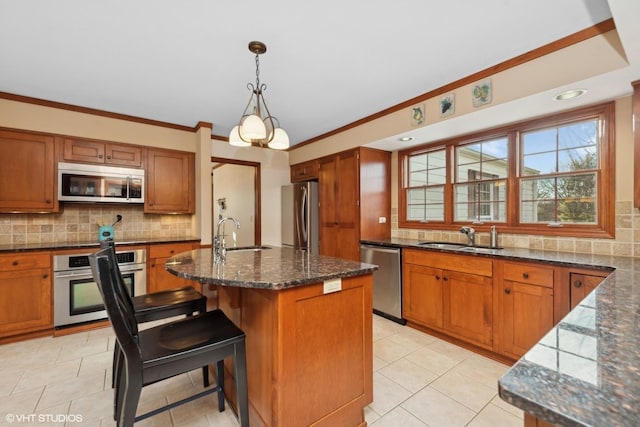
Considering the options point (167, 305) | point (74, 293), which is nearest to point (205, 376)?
point (167, 305)

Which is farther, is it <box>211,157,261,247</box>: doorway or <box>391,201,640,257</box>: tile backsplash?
<box>211,157,261,247</box>: doorway

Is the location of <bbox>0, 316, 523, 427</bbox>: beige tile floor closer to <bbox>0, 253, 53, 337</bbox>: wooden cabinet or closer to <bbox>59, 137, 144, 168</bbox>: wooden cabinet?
<bbox>0, 253, 53, 337</bbox>: wooden cabinet

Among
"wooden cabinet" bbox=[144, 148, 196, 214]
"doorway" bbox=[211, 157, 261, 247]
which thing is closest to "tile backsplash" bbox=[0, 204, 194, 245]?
"wooden cabinet" bbox=[144, 148, 196, 214]

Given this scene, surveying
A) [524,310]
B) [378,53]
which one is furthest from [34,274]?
[524,310]

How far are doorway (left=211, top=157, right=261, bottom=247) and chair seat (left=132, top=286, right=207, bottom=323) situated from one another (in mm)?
2353

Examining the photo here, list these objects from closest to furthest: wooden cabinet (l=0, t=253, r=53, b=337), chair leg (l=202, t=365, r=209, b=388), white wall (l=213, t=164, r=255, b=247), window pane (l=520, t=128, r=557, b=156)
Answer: chair leg (l=202, t=365, r=209, b=388) < window pane (l=520, t=128, r=557, b=156) < wooden cabinet (l=0, t=253, r=53, b=337) < white wall (l=213, t=164, r=255, b=247)

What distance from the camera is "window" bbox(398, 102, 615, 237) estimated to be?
2.31m

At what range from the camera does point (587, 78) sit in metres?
1.85

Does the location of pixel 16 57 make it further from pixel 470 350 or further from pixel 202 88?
pixel 470 350

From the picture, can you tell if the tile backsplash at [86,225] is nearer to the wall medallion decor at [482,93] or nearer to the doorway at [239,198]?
the doorway at [239,198]

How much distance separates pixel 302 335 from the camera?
1427 millimetres

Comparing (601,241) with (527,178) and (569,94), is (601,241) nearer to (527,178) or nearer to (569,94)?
(527,178)

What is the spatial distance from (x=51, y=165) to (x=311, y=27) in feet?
10.7

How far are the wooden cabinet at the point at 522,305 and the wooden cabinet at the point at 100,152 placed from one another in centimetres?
423
